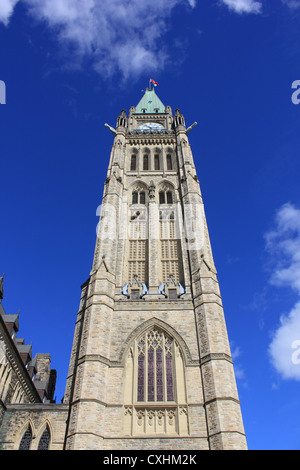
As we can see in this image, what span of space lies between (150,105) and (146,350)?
37.9 meters

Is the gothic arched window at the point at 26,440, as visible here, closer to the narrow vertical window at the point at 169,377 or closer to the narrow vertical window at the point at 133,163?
the narrow vertical window at the point at 169,377

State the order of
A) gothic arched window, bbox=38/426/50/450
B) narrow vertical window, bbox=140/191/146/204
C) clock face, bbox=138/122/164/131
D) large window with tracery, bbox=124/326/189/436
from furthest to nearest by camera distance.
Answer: clock face, bbox=138/122/164/131 → narrow vertical window, bbox=140/191/146/204 → large window with tracery, bbox=124/326/189/436 → gothic arched window, bbox=38/426/50/450

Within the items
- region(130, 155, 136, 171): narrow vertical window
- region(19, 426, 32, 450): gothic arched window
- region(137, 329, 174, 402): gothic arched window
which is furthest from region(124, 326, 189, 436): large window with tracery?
region(130, 155, 136, 171): narrow vertical window

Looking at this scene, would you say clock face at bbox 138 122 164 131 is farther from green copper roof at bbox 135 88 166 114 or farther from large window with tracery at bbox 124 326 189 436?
large window with tracery at bbox 124 326 189 436

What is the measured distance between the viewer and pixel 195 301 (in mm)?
21078

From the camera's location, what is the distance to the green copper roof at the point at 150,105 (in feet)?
155

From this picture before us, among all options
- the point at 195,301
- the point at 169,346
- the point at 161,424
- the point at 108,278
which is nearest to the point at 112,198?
the point at 108,278

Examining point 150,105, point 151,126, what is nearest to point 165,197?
point 151,126

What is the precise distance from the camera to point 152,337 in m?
19.9

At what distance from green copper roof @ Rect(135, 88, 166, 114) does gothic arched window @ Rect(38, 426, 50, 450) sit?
1511 inches

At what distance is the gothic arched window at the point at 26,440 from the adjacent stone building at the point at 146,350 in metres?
0.04

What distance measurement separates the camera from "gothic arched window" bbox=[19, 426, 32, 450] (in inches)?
650
